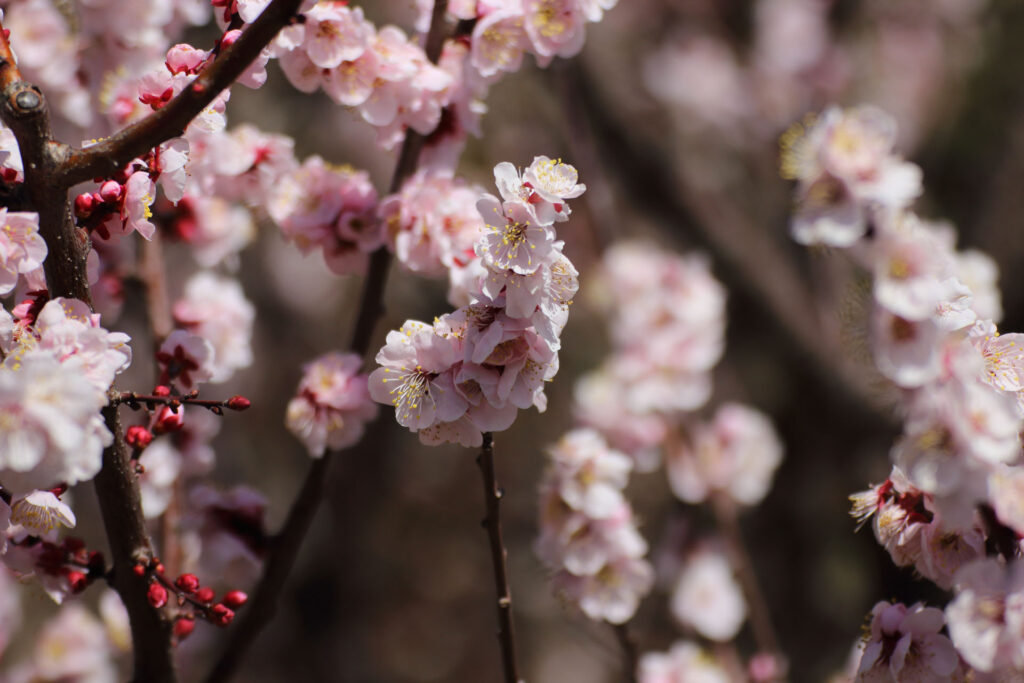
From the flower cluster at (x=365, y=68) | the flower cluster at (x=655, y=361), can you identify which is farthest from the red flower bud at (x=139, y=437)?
the flower cluster at (x=655, y=361)

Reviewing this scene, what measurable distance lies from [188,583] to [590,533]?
0.84 metres

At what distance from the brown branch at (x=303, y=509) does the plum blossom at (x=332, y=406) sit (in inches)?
2.8

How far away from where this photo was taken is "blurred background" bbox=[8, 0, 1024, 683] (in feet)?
12.0

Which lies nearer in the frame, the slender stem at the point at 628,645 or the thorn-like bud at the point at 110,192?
the thorn-like bud at the point at 110,192

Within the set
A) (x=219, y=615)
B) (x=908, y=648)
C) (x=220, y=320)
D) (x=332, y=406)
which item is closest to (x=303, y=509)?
(x=332, y=406)

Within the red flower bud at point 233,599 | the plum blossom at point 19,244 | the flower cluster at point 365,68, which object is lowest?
the red flower bud at point 233,599

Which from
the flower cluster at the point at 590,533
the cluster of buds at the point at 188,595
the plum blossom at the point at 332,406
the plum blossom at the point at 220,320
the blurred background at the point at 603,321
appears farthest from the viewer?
the blurred background at the point at 603,321

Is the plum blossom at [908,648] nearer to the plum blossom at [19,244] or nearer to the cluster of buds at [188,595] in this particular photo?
the cluster of buds at [188,595]

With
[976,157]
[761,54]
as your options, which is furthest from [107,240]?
[761,54]

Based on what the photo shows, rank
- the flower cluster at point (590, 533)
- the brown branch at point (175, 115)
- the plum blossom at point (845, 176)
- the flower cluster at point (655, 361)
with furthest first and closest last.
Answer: the flower cluster at point (655, 361), the flower cluster at point (590, 533), the plum blossom at point (845, 176), the brown branch at point (175, 115)

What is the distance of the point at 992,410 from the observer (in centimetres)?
118

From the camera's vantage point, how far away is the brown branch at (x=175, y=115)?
1166 millimetres

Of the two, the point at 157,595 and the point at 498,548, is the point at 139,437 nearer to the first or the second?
the point at 157,595

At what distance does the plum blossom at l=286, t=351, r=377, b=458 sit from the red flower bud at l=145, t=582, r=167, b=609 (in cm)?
36
